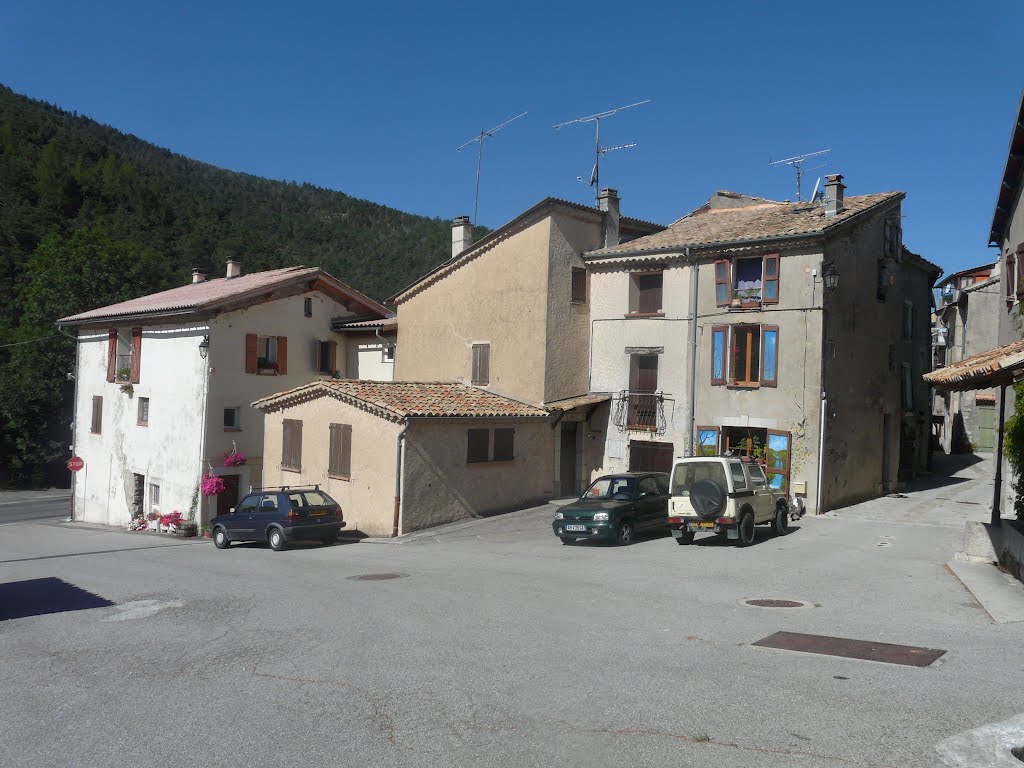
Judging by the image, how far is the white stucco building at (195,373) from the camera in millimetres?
Answer: 28422

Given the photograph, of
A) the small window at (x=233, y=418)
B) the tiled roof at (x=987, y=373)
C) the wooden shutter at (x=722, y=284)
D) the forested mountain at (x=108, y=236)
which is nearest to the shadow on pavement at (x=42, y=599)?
the small window at (x=233, y=418)

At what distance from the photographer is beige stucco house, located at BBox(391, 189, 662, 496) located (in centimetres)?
2541

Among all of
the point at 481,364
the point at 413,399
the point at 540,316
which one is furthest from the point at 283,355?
the point at 540,316

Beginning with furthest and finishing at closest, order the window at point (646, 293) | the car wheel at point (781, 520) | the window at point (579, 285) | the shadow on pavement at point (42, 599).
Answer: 1. the window at point (579, 285)
2. the window at point (646, 293)
3. the car wheel at point (781, 520)
4. the shadow on pavement at point (42, 599)

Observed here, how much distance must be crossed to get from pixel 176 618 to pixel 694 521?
33.0 ft

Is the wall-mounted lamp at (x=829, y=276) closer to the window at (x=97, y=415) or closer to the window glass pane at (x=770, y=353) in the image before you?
the window glass pane at (x=770, y=353)

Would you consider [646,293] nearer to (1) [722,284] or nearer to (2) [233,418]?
(1) [722,284]

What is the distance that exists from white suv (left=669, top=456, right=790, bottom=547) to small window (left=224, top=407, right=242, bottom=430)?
1764 centimetres

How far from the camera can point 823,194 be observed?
25.2 m

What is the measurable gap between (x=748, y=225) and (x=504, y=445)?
32.4 ft

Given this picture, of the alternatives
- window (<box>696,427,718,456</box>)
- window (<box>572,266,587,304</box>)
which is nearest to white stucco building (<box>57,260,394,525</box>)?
window (<box>572,266,587,304</box>)

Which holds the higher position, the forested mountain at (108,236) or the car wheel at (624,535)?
the forested mountain at (108,236)

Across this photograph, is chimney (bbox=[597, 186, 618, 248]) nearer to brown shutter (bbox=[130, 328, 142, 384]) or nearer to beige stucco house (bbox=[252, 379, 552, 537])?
beige stucco house (bbox=[252, 379, 552, 537])

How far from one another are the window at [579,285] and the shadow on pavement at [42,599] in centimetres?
1651
